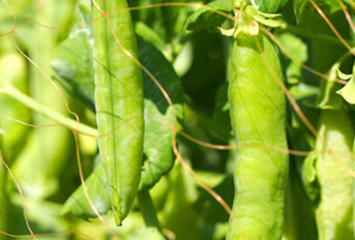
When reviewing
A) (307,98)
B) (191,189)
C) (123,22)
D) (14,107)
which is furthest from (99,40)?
(14,107)

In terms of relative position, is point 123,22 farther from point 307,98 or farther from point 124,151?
point 307,98

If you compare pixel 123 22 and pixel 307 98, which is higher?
pixel 123 22

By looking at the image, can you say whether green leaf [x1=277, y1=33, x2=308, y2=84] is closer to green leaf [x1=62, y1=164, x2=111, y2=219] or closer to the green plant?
the green plant

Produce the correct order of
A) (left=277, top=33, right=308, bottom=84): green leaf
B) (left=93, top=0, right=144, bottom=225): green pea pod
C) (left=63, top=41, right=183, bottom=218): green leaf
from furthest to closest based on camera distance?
1. (left=277, top=33, right=308, bottom=84): green leaf
2. (left=63, top=41, right=183, bottom=218): green leaf
3. (left=93, top=0, right=144, bottom=225): green pea pod

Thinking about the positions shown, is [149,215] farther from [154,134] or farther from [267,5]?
[267,5]

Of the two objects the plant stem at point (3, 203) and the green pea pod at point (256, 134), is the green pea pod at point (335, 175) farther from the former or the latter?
the plant stem at point (3, 203)

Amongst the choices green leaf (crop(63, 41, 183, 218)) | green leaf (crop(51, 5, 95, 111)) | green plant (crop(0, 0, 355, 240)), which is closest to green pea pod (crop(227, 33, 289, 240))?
green plant (crop(0, 0, 355, 240))
